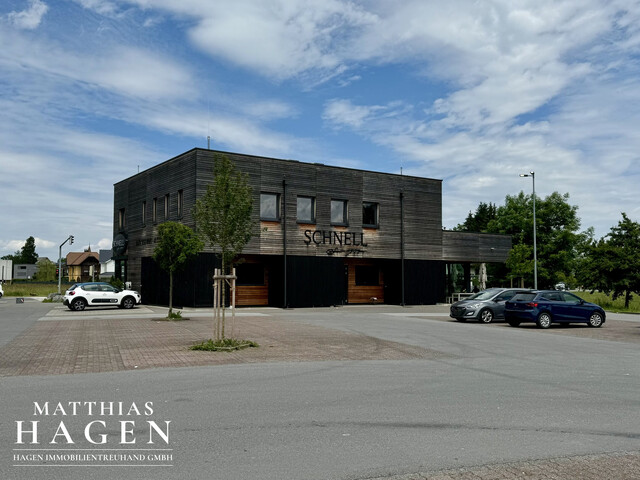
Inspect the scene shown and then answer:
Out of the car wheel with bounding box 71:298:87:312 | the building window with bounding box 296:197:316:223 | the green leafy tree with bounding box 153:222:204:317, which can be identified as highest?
the building window with bounding box 296:197:316:223

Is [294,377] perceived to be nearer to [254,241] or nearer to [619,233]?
[254,241]

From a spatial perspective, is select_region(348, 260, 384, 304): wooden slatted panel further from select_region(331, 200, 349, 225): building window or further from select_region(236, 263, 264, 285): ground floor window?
select_region(236, 263, 264, 285): ground floor window

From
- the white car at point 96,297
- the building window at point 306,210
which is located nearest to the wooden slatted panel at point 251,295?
the building window at point 306,210

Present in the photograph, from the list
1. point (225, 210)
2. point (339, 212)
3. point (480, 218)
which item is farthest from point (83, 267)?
point (225, 210)

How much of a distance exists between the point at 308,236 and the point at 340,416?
86.3 ft

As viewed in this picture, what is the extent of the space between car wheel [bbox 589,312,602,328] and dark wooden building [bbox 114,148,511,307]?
1446cm

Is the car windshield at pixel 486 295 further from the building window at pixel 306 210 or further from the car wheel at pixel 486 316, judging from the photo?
the building window at pixel 306 210

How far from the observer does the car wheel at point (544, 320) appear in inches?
883

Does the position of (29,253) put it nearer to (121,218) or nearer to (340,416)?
(121,218)

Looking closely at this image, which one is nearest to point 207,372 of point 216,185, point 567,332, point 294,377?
point 294,377

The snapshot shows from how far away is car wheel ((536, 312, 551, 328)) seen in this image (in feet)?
73.6

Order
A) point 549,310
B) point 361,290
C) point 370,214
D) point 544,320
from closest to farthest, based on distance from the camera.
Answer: point 544,320 → point 549,310 → point 370,214 → point 361,290

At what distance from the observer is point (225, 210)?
14875 mm

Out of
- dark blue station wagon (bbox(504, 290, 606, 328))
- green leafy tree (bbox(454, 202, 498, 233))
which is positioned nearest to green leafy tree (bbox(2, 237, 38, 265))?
green leafy tree (bbox(454, 202, 498, 233))
